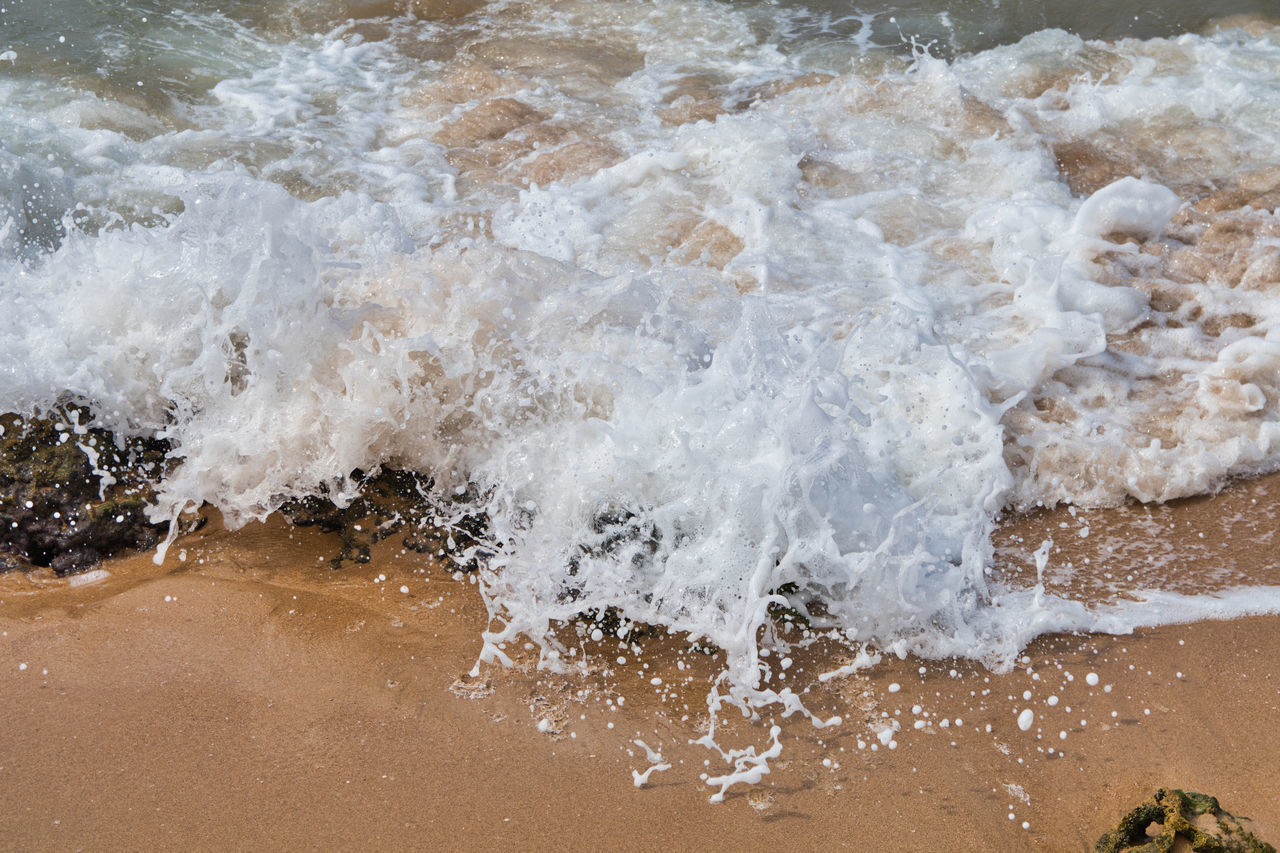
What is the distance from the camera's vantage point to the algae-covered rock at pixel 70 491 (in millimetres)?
3164

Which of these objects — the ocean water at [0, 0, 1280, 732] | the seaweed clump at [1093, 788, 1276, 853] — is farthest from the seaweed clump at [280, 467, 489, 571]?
the seaweed clump at [1093, 788, 1276, 853]

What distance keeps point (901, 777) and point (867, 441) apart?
128cm

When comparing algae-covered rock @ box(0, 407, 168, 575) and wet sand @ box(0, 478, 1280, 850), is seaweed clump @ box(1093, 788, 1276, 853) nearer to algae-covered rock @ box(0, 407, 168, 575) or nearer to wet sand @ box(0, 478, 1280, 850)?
wet sand @ box(0, 478, 1280, 850)

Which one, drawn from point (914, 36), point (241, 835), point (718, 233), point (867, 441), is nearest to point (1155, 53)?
point (914, 36)

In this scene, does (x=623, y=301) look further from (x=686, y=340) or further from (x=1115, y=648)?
(x=1115, y=648)

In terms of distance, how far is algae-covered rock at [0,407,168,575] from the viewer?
3164 millimetres

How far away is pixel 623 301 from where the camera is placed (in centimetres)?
378

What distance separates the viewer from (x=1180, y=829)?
2.25 meters

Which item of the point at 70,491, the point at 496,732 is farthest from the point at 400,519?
the point at 70,491

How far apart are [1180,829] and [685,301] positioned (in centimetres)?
260

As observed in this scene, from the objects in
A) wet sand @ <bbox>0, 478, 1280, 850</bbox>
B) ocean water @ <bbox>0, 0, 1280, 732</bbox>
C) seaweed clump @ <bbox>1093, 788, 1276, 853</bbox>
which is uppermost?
ocean water @ <bbox>0, 0, 1280, 732</bbox>

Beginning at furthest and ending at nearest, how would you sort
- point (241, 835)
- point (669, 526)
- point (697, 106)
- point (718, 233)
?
point (697, 106)
point (718, 233)
point (669, 526)
point (241, 835)

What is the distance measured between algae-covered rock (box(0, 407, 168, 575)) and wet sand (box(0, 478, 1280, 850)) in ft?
0.49

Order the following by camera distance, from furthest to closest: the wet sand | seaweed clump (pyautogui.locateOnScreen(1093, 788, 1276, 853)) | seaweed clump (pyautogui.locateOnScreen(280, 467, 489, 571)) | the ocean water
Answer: seaweed clump (pyautogui.locateOnScreen(280, 467, 489, 571))
the ocean water
the wet sand
seaweed clump (pyautogui.locateOnScreen(1093, 788, 1276, 853))
